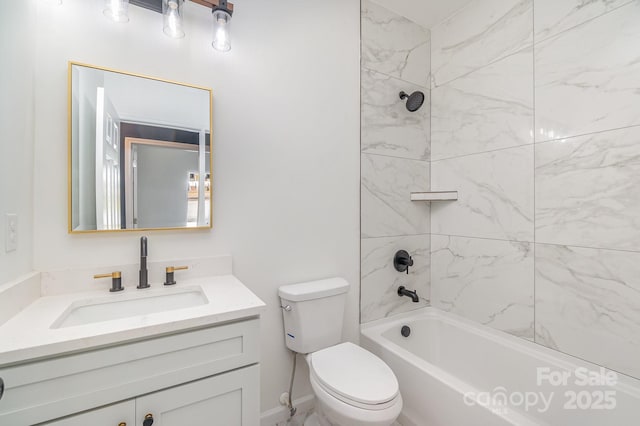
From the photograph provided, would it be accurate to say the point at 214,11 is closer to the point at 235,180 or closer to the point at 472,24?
the point at 235,180

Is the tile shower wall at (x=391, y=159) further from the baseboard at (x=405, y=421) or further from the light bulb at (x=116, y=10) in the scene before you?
the light bulb at (x=116, y=10)

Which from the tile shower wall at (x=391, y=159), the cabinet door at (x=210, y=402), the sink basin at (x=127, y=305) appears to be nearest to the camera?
the cabinet door at (x=210, y=402)

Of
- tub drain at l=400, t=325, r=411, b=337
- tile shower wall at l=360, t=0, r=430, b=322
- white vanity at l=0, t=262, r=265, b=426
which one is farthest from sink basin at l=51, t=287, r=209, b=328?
tub drain at l=400, t=325, r=411, b=337

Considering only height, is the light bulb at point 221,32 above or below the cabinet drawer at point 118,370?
above

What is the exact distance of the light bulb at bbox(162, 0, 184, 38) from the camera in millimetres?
1229

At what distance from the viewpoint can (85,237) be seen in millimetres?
1190

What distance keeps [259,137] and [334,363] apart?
1.25 m

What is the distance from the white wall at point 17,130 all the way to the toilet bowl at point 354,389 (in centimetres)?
124

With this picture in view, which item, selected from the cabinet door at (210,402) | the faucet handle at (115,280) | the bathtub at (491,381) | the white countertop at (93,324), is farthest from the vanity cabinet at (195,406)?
the bathtub at (491,381)

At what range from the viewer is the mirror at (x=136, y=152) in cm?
Answer: 117

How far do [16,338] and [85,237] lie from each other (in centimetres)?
53

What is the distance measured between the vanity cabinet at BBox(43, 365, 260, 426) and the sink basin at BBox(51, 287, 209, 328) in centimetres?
30

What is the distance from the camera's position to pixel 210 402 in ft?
3.08

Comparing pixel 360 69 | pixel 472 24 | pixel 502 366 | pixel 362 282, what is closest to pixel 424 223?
pixel 362 282
